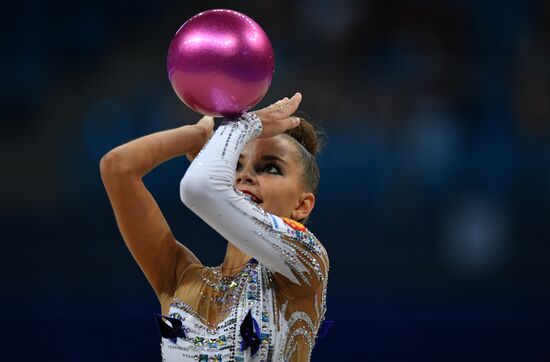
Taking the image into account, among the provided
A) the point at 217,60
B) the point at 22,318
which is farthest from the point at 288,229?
the point at 22,318

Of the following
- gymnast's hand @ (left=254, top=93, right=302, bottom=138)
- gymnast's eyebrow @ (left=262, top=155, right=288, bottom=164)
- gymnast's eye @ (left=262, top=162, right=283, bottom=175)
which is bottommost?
gymnast's eye @ (left=262, top=162, right=283, bottom=175)

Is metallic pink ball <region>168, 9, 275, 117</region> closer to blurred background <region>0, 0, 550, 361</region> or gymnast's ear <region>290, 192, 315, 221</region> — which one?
gymnast's ear <region>290, 192, 315, 221</region>

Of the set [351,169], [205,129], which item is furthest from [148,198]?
[351,169]

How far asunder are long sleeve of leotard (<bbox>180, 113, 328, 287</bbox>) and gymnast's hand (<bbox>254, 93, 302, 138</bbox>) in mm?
34

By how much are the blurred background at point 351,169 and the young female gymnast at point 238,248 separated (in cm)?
116

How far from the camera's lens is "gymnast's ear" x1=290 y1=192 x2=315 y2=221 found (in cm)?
147

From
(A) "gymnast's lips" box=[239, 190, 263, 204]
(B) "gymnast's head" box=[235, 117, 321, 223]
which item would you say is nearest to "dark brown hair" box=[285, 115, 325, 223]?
(B) "gymnast's head" box=[235, 117, 321, 223]

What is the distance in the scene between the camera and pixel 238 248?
1.28 m

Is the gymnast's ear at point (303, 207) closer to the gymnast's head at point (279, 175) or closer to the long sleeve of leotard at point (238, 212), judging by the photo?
the gymnast's head at point (279, 175)

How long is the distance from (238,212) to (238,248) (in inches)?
5.1

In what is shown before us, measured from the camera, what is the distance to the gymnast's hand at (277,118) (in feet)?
4.23

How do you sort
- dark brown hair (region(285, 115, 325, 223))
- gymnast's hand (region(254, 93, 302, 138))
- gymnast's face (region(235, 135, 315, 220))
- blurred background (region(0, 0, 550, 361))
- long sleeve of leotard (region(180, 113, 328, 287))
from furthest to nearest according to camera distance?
1. blurred background (region(0, 0, 550, 361))
2. dark brown hair (region(285, 115, 325, 223))
3. gymnast's face (region(235, 135, 315, 220))
4. gymnast's hand (region(254, 93, 302, 138))
5. long sleeve of leotard (region(180, 113, 328, 287))

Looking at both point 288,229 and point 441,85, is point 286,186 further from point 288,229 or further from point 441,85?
point 441,85

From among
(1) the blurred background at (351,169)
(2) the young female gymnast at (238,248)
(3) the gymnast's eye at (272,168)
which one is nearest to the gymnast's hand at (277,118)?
(2) the young female gymnast at (238,248)
